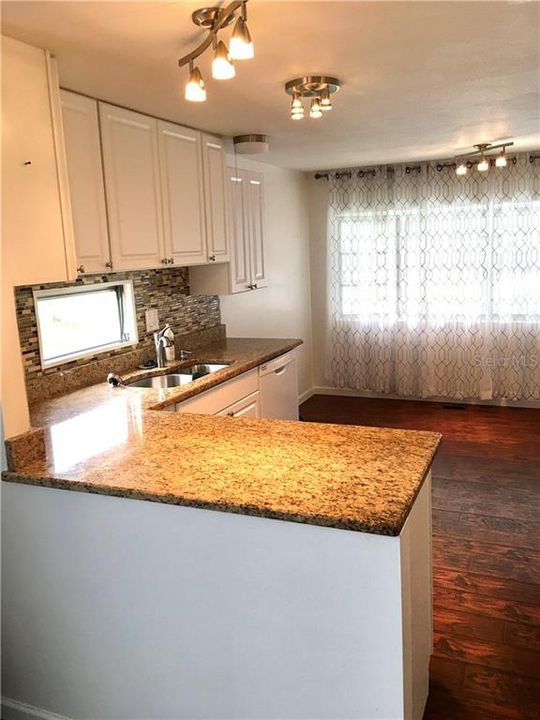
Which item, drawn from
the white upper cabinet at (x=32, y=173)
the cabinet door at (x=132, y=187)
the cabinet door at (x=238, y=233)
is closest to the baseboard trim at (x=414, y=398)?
the cabinet door at (x=238, y=233)

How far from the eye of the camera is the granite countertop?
1.45 metres

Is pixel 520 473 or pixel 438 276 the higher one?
pixel 438 276

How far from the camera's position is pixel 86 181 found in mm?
2562

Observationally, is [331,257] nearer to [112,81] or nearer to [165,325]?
[165,325]

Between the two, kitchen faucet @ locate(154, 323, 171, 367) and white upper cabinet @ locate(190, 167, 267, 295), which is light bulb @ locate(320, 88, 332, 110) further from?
kitchen faucet @ locate(154, 323, 171, 367)

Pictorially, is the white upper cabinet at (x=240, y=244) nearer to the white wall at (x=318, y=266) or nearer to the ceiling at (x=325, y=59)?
the ceiling at (x=325, y=59)

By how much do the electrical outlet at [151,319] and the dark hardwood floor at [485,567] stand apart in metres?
2.02

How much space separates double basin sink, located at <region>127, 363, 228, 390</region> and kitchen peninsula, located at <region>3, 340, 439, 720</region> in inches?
48.5

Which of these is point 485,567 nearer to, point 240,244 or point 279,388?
point 279,388

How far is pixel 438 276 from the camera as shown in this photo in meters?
5.52

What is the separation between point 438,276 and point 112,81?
151 inches

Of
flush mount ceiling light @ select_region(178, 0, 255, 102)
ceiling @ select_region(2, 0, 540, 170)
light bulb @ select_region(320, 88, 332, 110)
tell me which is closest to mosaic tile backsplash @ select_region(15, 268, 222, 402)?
ceiling @ select_region(2, 0, 540, 170)

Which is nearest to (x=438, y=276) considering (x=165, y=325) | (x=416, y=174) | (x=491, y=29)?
(x=416, y=174)

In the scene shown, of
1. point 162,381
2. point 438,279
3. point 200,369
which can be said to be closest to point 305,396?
point 438,279
